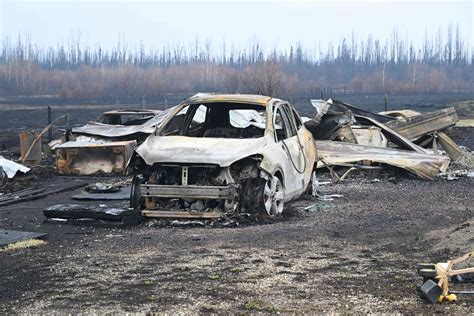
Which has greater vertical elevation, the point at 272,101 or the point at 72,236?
the point at 272,101

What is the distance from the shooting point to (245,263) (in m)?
7.17

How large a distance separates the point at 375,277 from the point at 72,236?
410cm

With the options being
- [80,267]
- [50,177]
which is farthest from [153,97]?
[80,267]

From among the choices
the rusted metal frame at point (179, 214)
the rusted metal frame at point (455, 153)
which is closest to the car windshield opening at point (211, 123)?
the rusted metal frame at point (179, 214)

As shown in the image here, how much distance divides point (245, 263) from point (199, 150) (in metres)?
2.94

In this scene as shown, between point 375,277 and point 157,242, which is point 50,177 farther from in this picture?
point 375,277

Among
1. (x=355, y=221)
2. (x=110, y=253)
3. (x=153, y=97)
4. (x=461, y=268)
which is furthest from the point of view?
(x=153, y=97)

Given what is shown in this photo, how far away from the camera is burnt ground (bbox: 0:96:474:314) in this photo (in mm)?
5730

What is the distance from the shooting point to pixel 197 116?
474 inches

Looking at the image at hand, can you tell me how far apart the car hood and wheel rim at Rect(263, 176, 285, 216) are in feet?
1.68

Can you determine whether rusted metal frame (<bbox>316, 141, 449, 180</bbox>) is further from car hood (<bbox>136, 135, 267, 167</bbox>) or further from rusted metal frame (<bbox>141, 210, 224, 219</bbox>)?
rusted metal frame (<bbox>141, 210, 224, 219</bbox>)

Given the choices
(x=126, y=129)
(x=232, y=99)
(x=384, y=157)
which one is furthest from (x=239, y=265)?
(x=126, y=129)

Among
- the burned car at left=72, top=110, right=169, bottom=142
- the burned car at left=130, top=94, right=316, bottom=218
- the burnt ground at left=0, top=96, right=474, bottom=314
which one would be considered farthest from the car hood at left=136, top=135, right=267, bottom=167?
the burned car at left=72, top=110, right=169, bottom=142

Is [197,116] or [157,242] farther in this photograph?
[197,116]
